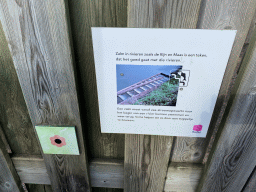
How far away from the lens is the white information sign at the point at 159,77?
621mm

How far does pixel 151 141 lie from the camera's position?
0.86 metres

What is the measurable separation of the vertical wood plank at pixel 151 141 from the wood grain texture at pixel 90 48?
0.11 m

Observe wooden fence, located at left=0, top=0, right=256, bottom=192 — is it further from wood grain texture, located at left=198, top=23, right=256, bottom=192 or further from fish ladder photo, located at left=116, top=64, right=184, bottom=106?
fish ladder photo, located at left=116, top=64, right=184, bottom=106

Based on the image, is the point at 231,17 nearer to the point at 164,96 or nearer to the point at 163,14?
the point at 163,14

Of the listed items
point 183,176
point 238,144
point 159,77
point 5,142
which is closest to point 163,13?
point 159,77

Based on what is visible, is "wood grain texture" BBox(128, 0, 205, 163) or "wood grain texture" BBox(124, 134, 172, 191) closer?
"wood grain texture" BBox(128, 0, 205, 163)

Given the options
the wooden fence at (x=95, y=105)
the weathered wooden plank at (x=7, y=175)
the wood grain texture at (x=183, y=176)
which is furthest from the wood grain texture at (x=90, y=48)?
the weathered wooden plank at (x=7, y=175)

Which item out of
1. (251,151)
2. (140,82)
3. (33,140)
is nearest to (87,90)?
(140,82)

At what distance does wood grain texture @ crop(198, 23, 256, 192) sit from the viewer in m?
0.66

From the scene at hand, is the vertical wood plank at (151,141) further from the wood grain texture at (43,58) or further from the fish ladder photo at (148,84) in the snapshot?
the wood grain texture at (43,58)

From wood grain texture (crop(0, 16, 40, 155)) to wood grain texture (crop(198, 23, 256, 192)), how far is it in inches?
44.0

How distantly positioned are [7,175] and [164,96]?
1153 millimetres

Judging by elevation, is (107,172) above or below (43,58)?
below

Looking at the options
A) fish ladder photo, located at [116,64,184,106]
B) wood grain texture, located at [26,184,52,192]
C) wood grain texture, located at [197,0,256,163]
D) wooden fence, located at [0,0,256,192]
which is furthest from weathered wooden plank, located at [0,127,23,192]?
wood grain texture, located at [197,0,256,163]
